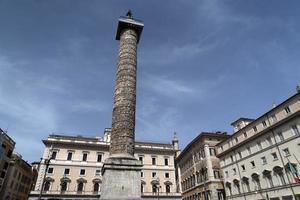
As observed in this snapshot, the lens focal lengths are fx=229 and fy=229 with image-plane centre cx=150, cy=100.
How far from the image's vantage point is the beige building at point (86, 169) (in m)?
28.0

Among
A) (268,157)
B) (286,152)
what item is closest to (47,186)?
(268,157)

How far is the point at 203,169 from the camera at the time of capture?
1058 inches

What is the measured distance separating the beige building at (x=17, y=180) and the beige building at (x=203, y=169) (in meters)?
22.9

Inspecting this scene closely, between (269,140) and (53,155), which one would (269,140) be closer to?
(269,140)

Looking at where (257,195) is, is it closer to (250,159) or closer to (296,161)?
(250,159)

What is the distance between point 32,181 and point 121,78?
3216 cm

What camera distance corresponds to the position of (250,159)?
73.9 ft

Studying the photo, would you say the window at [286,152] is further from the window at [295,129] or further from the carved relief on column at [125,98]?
the carved relief on column at [125,98]

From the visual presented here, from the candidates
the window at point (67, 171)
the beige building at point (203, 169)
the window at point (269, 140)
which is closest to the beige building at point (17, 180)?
the window at point (67, 171)

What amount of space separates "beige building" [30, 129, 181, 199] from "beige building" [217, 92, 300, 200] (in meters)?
9.57

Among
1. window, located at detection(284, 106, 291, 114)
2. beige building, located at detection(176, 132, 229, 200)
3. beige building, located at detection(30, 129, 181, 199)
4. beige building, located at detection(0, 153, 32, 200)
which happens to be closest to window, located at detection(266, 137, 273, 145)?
window, located at detection(284, 106, 291, 114)

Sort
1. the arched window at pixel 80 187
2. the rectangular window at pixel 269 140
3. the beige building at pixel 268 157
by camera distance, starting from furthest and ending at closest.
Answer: the arched window at pixel 80 187
the rectangular window at pixel 269 140
the beige building at pixel 268 157

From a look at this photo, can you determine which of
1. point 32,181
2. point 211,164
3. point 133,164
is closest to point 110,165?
point 133,164

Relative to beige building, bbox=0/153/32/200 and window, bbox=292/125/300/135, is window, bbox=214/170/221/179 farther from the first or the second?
beige building, bbox=0/153/32/200
